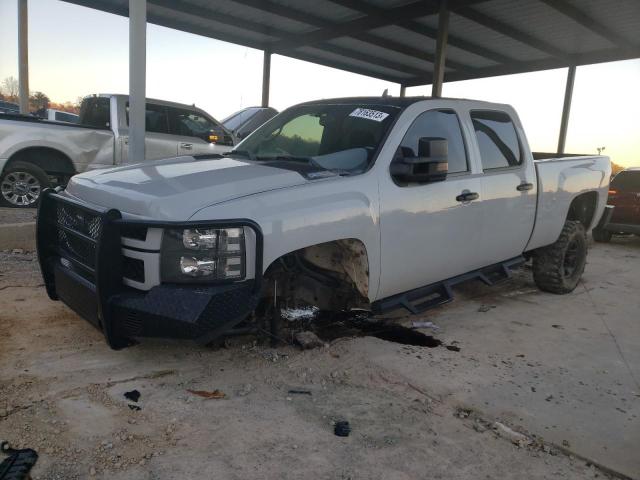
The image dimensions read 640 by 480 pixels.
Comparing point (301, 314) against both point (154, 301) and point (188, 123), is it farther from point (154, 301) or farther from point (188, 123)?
point (188, 123)

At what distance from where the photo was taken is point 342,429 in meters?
2.63

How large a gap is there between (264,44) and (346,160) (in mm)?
14251

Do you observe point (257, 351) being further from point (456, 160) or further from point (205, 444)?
point (456, 160)

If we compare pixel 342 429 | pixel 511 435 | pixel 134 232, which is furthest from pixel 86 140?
pixel 511 435

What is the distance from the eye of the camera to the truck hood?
2730 mm

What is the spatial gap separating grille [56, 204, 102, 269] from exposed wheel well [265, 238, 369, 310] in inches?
42.0

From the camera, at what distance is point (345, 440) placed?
8.43 feet

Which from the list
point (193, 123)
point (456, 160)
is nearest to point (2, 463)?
point (456, 160)

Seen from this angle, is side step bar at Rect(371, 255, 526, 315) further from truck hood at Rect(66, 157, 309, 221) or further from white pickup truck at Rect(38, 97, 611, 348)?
truck hood at Rect(66, 157, 309, 221)

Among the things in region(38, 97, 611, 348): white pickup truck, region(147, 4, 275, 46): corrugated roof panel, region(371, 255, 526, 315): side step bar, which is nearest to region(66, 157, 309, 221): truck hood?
region(38, 97, 611, 348): white pickup truck

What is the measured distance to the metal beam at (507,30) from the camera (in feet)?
40.8

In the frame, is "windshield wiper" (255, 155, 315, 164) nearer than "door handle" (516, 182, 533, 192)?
Yes

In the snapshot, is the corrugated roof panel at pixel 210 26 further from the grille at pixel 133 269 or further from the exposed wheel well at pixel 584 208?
the grille at pixel 133 269

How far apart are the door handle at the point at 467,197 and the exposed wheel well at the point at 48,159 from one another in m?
6.08
